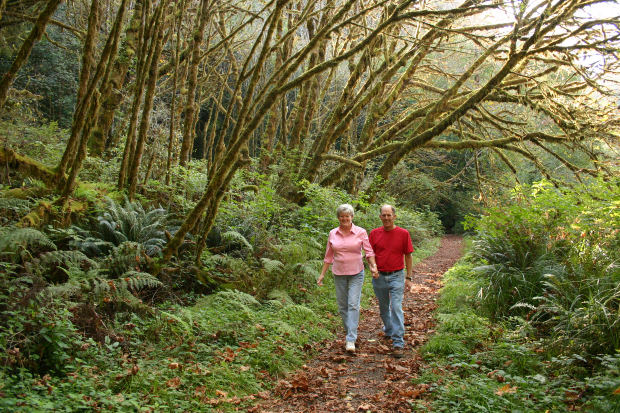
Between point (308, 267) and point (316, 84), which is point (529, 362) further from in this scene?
point (316, 84)

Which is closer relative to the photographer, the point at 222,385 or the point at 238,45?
the point at 222,385

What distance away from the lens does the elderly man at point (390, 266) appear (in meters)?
5.96

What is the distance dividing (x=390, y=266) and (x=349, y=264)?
0.62m

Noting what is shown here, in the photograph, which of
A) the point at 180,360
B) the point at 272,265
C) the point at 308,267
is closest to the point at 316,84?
the point at 308,267

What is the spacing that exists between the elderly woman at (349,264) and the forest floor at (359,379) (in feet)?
1.48

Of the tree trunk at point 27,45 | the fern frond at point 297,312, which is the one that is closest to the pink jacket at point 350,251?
the fern frond at point 297,312

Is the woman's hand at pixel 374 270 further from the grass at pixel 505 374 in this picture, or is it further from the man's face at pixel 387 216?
the grass at pixel 505 374

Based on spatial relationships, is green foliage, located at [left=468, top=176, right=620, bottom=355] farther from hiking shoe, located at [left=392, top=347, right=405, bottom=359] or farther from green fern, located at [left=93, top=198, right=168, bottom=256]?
green fern, located at [left=93, top=198, right=168, bottom=256]

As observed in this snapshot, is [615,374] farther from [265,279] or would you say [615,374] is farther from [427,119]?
[427,119]

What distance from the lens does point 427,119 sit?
484 inches

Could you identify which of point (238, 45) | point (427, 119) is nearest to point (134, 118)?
point (427, 119)

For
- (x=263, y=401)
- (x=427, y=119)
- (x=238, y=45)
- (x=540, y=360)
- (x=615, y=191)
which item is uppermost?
(x=238, y=45)

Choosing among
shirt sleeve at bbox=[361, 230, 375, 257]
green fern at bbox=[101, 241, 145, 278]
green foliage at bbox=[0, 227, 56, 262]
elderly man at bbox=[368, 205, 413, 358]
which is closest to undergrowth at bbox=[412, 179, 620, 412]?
elderly man at bbox=[368, 205, 413, 358]

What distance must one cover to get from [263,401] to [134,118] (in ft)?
16.6
